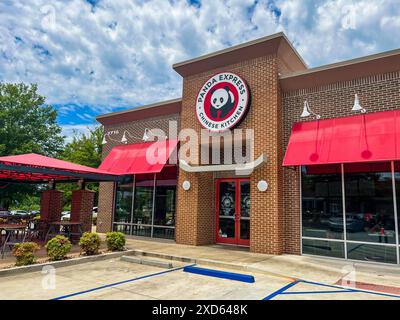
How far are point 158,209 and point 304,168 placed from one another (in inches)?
274

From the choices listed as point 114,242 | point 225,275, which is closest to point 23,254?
point 114,242

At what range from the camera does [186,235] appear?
503 inches

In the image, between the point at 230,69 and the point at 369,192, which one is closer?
the point at 369,192

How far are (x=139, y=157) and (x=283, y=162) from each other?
23.3 feet

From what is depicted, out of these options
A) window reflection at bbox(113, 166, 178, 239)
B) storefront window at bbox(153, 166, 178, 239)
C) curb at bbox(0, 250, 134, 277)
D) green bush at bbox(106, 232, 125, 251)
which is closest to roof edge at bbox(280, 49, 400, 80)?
storefront window at bbox(153, 166, 178, 239)

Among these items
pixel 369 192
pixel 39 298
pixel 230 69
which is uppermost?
pixel 230 69

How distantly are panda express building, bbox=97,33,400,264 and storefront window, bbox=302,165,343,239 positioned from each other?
1.3 inches

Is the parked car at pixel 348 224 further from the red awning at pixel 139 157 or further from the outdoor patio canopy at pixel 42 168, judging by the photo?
the outdoor patio canopy at pixel 42 168

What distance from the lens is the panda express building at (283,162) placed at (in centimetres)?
957

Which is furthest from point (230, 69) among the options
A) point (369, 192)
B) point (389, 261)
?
point (389, 261)

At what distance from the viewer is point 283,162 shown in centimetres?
1030

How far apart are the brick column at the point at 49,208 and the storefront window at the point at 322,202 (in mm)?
10089
